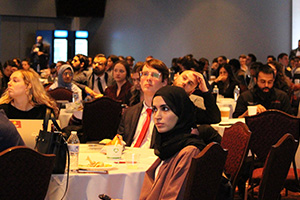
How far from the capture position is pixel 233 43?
1955cm

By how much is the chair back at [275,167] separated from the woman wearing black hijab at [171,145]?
23.3 inches

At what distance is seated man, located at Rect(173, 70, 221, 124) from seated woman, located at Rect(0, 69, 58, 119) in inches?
55.8

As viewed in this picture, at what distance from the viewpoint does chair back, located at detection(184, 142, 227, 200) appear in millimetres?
2932

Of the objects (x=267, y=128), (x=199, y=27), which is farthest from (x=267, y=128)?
(x=199, y=27)

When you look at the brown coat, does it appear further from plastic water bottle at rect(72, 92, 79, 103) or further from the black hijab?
plastic water bottle at rect(72, 92, 79, 103)

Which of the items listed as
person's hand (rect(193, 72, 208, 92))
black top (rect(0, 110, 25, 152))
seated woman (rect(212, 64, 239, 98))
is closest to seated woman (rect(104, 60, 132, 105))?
seated woman (rect(212, 64, 239, 98))

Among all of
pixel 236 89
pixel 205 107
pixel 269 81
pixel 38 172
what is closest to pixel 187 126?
pixel 38 172

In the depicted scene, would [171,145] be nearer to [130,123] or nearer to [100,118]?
[130,123]

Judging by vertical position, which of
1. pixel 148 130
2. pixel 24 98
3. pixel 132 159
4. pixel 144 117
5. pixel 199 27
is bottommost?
pixel 132 159

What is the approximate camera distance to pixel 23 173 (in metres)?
3.03

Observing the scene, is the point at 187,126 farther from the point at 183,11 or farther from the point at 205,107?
the point at 183,11

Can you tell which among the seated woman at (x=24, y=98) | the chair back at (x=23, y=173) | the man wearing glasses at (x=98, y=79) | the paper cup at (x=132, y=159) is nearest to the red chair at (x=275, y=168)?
the paper cup at (x=132, y=159)

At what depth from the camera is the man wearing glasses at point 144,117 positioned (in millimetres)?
4961

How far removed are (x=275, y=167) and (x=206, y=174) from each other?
80cm
